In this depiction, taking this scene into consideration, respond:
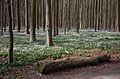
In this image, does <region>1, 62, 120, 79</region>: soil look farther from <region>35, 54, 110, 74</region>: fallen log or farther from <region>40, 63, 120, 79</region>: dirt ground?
<region>35, 54, 110, 74</region>: fallen log

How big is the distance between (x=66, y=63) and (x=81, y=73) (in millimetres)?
1023

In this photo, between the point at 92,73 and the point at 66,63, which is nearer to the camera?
the point at 92,73

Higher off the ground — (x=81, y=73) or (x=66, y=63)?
(x=66, y=63)

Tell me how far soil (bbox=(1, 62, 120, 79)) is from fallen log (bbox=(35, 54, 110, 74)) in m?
0.22

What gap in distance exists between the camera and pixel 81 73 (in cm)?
1224

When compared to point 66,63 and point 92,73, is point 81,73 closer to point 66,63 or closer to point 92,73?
point 92,73

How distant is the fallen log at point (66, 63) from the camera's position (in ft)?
39.8

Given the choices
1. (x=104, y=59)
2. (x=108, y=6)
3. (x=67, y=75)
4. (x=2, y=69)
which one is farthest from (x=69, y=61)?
(x=108, y=6)

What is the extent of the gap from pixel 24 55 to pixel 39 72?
348cm

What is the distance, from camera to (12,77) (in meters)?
11.4

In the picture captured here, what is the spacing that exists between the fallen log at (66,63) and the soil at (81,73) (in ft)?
0.71

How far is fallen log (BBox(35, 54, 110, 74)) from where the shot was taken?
39.8 ft

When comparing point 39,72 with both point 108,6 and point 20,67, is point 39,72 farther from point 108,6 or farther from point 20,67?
point 108,6

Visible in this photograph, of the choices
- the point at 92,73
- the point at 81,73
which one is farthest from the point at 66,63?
the point at 92,73
